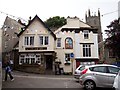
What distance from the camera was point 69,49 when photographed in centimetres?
4134

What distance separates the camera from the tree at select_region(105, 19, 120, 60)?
40375 millimetres

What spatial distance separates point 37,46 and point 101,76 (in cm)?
2580

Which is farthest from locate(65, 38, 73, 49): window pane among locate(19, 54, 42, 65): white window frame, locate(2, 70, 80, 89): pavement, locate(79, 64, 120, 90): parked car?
locate(79, 64, 120, 90): parked car

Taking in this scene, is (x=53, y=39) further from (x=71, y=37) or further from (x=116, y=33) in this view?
(x=116, y=33)

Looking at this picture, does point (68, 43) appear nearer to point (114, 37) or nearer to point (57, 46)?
point (57, 46)

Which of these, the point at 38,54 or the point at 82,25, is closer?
the point at 38,54

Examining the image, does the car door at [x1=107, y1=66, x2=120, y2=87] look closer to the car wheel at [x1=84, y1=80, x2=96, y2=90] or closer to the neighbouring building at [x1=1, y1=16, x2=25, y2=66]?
the car wheel at [x1=84, y1=80, x2=96, y2=90]

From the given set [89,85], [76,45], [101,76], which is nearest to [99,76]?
[101,76]

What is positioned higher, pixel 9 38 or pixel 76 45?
pixel 9 38

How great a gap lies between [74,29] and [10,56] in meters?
12.5

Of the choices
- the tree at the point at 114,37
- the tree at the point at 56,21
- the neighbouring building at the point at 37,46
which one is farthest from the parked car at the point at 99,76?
the tree at the point at 56,21

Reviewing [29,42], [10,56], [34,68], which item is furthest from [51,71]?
[10,56]

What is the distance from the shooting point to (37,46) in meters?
40.1

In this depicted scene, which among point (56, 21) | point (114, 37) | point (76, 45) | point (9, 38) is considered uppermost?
point (56, 21)
